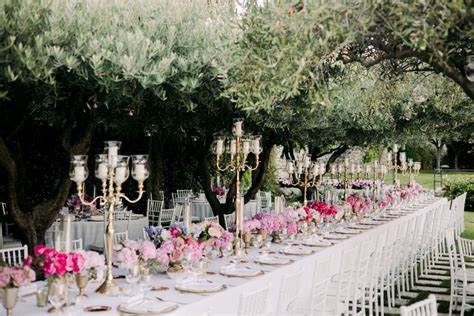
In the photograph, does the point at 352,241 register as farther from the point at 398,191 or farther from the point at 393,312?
the point at 398,191

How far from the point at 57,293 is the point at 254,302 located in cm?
124

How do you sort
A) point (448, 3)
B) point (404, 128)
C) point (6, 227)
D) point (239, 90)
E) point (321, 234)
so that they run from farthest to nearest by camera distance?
point (404, 128) < point (6, 227) < point (321, 234) < point (239, 90) < point (448, 3)

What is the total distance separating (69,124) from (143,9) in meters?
1.76

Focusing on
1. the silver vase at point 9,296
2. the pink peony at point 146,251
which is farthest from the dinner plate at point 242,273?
the silver vase at point 9,296

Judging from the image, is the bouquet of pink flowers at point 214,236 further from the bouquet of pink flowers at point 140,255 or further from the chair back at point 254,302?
the chair back at point 254,302

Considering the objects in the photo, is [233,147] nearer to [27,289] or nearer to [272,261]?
[272,261]

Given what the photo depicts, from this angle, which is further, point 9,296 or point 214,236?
point 214,236

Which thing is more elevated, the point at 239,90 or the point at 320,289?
the point at 239,90

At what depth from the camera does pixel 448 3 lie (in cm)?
286

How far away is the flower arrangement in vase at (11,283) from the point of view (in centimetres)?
334

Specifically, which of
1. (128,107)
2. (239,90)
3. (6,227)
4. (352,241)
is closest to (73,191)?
(6,227)

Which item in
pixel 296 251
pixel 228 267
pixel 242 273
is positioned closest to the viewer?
pixel 242 273

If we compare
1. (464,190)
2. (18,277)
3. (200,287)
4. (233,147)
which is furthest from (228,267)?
(464,190)

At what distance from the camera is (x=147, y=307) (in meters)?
3.69
